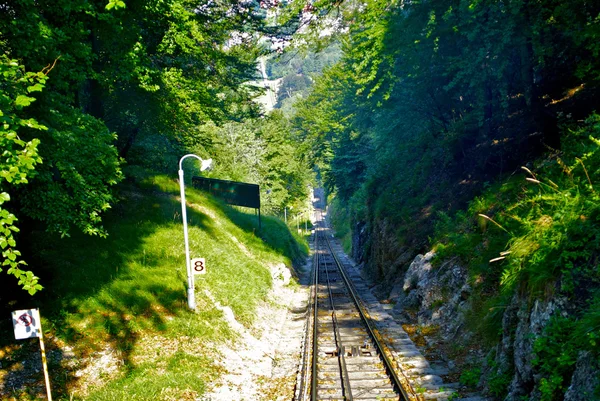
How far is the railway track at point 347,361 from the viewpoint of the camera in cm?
1112

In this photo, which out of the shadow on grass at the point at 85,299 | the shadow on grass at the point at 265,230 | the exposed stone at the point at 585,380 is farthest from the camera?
the shadow on grass at the point at 265,230

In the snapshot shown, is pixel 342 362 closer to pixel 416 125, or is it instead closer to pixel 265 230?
pixel 416 125

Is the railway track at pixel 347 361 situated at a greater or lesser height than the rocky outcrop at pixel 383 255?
lesser

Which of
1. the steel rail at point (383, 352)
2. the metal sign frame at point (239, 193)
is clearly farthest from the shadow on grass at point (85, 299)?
the metal sign frame at point (239, 193)

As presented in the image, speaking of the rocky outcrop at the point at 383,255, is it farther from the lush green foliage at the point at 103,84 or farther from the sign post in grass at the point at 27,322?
the sign post in grass at the point at 27,322

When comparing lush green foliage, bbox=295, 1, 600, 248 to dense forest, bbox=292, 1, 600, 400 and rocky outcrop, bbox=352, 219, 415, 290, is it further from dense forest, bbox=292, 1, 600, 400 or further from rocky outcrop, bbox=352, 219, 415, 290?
rocky outcrop, bbox=352, 219, 415, 290

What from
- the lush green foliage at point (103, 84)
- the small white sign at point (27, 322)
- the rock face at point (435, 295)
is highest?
the lush green foliage at point (103, 84)

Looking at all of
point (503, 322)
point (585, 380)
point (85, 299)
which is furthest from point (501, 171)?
point (85, 299)

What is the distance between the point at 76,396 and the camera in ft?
32.8

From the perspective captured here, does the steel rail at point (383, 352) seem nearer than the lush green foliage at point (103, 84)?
No

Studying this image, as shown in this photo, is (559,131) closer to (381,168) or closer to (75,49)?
(75,49)

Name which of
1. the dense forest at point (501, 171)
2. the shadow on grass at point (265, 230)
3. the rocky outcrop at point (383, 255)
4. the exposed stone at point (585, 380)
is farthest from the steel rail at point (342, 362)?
the shadow on grass at point (265, 230)

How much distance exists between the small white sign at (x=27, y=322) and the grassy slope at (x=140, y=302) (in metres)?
2.49

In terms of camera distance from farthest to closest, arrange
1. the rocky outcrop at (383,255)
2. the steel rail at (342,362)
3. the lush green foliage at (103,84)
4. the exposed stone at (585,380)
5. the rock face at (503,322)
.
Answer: the rocky outcrop at (383,255) → the steel rail at (342,362) → the lush green foliage at (103,84) → the rock face at (503,322) → the exposed stone at (585,380)
